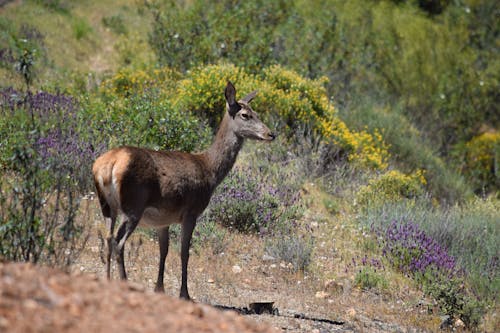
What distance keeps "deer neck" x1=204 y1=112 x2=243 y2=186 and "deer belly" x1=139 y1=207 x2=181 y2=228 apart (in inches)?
34.5

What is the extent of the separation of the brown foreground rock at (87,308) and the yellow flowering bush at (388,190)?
317 inches

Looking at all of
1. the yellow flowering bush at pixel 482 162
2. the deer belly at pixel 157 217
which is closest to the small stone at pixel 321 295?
the deer belly at pixel 157 217

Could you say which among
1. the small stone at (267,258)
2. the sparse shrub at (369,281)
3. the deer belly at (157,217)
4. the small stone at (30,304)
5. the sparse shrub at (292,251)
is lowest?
the sparse shrub at (369,281)

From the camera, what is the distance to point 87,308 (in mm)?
4621

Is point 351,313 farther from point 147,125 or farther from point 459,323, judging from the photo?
point 147,125

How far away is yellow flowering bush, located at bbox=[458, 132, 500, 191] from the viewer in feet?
64.5

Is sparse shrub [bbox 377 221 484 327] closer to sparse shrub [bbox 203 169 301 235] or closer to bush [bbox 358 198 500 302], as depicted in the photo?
bush [bbox 358 198 500 302]

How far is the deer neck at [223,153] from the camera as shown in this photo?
28.6 feet

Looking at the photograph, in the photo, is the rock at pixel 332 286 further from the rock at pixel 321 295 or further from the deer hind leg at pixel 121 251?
the deer hind leg at pixel 121 251

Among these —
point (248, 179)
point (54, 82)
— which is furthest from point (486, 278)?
point (54, 82)

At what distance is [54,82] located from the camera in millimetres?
15469

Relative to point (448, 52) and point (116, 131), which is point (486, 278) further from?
point (448, 52)

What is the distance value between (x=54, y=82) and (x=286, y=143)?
16.5 feet

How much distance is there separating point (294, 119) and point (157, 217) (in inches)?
318
